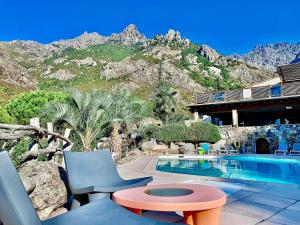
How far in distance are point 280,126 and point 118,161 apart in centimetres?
1143

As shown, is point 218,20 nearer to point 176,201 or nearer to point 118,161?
point 118,161

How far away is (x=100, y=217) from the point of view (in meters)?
3.01

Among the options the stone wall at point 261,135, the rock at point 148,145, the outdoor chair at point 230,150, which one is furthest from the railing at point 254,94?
the rock at point 148,145

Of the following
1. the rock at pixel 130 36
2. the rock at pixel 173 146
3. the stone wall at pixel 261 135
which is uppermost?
the rock at pixel 130 36

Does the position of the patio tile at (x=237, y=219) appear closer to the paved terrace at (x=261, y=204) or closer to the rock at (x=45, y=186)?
the paved terrace at (x=261, y=204)

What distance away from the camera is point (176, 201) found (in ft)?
11.6

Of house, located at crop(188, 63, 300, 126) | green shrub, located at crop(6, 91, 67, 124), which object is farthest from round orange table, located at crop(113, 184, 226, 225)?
green shrub, located at crop(6, 91, 67, 124)

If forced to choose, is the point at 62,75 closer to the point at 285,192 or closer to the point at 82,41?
the point at 285,192

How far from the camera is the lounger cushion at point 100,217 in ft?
9.37

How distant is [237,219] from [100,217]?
6.85ft

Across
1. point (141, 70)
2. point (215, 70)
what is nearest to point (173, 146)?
point (141, 70)

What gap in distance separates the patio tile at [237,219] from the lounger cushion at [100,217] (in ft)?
5.22

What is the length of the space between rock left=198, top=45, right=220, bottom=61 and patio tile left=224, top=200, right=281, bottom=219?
217 ft

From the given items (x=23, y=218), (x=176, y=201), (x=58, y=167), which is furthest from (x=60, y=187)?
(x=23, y=218)
